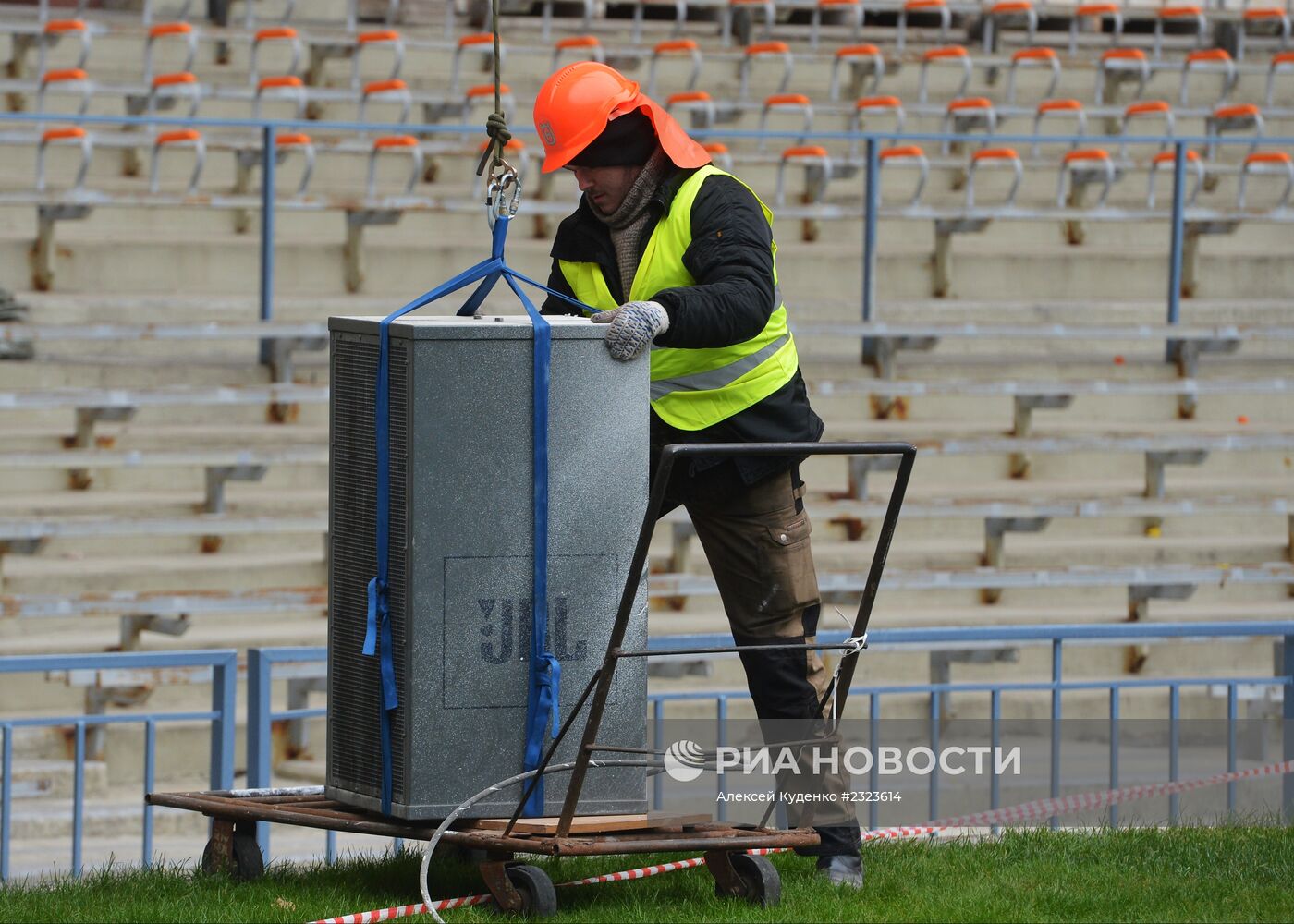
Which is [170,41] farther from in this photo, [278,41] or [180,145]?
[180,145]

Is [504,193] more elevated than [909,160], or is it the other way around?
[909,160]

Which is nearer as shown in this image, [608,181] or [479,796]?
[479,796]

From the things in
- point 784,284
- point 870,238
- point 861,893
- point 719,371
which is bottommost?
point 861,893

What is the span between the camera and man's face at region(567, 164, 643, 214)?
4.14 metres

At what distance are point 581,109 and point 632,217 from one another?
0.88 feet

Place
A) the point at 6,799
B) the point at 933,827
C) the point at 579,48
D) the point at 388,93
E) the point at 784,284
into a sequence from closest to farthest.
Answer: the point at 933,827
the point at 6,799
the point at 784,284
the point at 388,93
the point at 579,48

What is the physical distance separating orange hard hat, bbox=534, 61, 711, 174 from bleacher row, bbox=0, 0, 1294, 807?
167 inches

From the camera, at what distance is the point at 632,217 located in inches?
166

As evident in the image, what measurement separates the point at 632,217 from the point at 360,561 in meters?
0.88

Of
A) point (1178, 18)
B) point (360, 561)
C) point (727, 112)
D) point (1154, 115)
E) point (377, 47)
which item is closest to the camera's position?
point (360, 561)

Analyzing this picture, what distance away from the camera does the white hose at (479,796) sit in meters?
3.77

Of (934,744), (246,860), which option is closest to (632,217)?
(246,860)

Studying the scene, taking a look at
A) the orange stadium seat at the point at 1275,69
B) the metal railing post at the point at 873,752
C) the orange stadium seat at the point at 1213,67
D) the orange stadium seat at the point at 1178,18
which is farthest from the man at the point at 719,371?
the orange stadium seat at the point at 1178,18

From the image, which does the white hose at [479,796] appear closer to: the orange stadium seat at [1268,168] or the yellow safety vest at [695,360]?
the yellow safety vest at [695,360]
